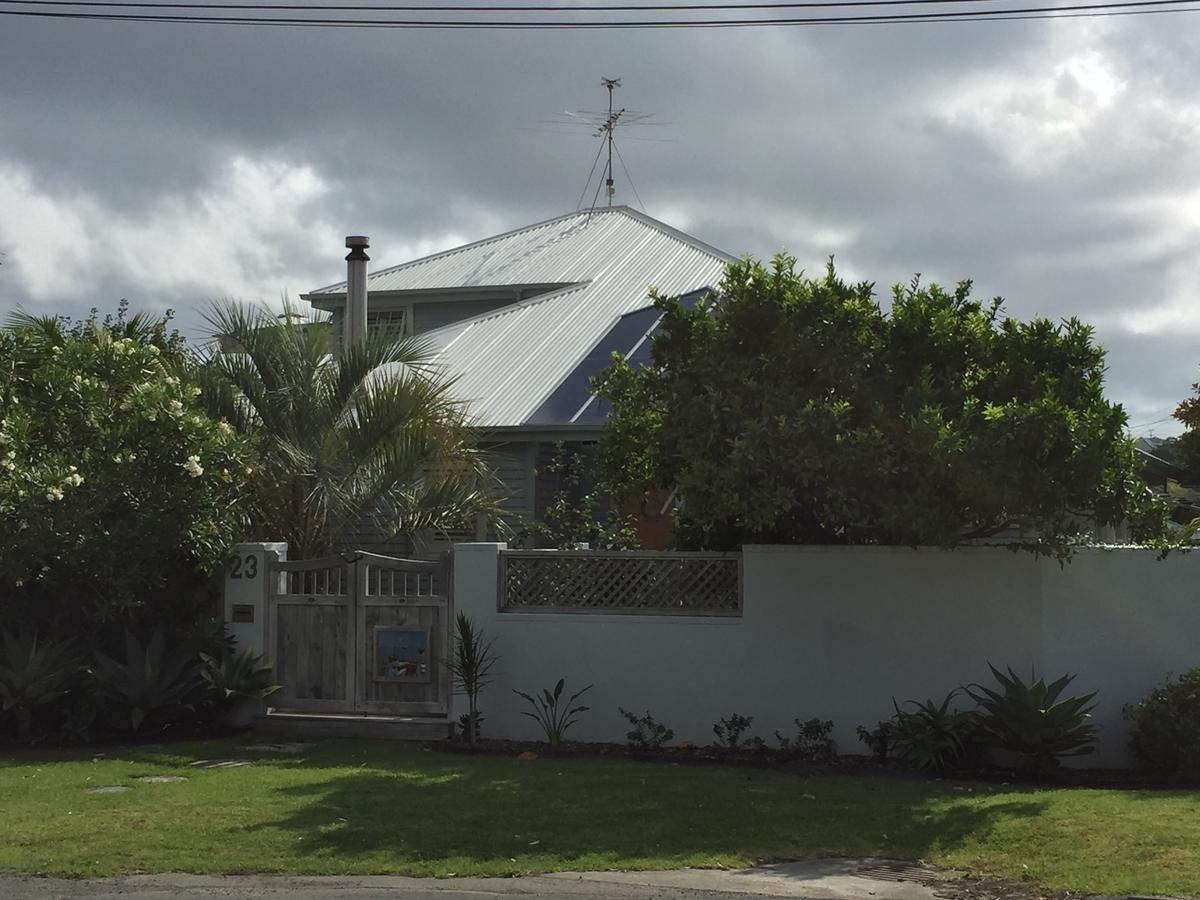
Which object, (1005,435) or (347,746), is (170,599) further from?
(1005,435)

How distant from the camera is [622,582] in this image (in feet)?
43.8

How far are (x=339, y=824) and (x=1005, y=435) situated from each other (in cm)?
563

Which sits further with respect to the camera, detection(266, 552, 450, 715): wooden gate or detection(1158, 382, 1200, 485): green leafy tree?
detection(1158, 382, 1200, 485): green leafy tree

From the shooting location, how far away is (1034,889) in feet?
26.6

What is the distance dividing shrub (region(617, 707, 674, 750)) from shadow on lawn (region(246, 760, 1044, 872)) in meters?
1.10

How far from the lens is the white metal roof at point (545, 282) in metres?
20.7

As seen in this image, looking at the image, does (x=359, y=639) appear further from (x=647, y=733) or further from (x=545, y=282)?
(x=545, y=282)

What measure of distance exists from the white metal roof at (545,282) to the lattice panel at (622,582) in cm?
566

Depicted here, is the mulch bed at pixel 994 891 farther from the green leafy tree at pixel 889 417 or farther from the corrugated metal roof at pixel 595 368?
the corrugated metal roof at pixel 595 368

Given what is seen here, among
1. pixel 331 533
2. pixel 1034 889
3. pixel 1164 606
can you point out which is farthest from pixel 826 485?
pixel 331 533

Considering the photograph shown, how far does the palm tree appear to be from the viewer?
15.2m

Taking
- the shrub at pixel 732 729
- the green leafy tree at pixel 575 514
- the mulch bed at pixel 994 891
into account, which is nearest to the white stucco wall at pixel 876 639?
the shrub at pixel 732 729

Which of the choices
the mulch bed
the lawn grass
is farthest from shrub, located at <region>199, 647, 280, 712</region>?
the mulch bed

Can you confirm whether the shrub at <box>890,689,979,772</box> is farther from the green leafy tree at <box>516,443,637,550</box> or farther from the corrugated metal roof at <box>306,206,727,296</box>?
the corrugated metal roof at <box>306,206,727,296</box>
